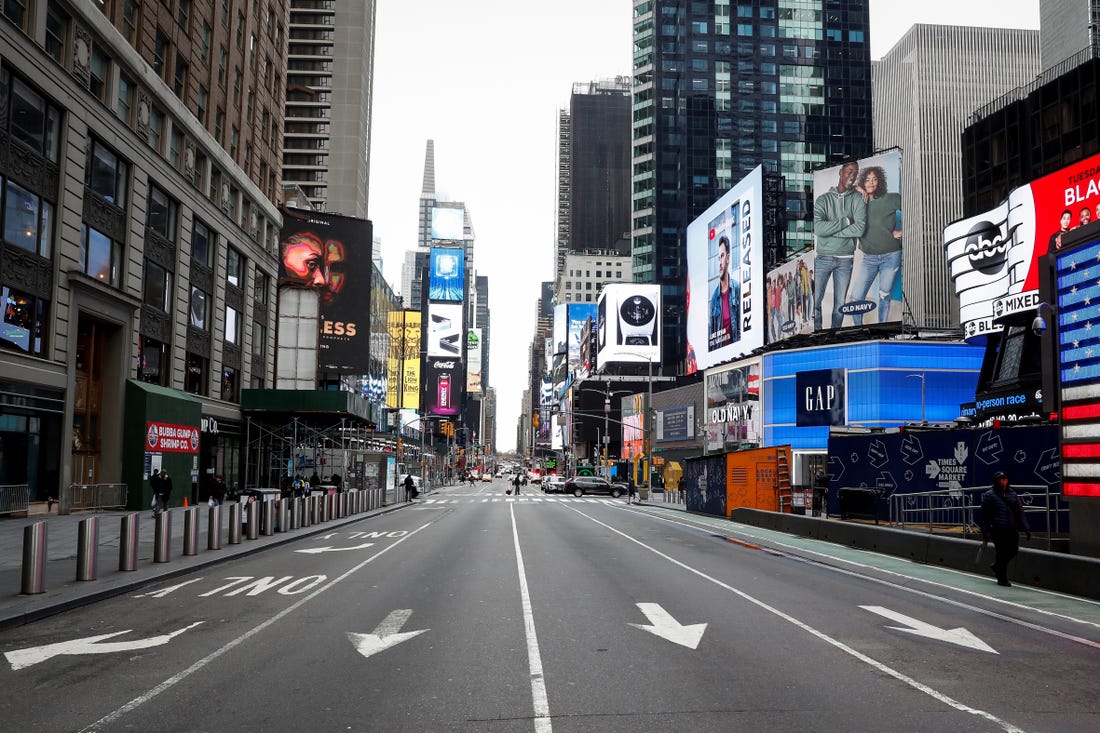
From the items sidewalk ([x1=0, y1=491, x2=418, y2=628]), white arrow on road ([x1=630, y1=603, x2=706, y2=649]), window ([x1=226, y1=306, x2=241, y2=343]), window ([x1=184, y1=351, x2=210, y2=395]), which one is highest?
window ([x1=226, y1=306, x2=241, y2=343])

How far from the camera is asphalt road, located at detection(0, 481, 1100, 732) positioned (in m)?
6.82

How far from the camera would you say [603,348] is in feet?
475

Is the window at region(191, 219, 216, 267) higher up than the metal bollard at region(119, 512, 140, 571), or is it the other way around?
the window at region(191, 219, 216, 267)

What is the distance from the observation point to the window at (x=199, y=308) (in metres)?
44.4

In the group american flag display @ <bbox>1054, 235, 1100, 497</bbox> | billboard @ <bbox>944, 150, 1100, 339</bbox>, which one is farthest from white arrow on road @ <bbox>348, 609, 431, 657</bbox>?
billboard @ <bbox>944, 150, 1100, 339</bbox>

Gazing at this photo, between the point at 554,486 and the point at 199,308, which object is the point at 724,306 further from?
the point at 199,308

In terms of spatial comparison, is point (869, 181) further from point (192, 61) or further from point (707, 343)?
point (192, 61)

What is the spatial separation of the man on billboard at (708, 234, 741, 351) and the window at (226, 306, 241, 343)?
4936cm

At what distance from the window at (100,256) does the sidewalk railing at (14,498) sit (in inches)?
347

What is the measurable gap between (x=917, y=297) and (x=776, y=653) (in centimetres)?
16241

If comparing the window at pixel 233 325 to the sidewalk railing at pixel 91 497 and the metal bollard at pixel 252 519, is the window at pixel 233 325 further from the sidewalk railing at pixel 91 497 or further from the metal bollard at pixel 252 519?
the metal bollard at pixel 252 519

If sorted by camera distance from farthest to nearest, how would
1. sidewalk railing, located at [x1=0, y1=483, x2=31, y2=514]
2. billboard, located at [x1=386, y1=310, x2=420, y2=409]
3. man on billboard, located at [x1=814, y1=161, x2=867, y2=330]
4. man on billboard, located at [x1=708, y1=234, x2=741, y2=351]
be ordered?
1. billboard, located at [x1=386, y1=310, x2=420, y2=409]
2. man on billboard, located at [x1=708, y1=234, x2=741, y2=351]
3. man on billboard, located at [x1=814, y1=161, x2=867, y2=330]
4. sidewalk railing, located at [x1=0, y1=483, x2=31, y2=514]

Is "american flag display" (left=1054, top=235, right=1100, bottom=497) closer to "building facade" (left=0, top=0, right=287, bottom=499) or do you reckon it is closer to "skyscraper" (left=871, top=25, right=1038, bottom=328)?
"building facade" (left=0, top=0, right=287, bottom=499)

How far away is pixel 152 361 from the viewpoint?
39.9 metres
